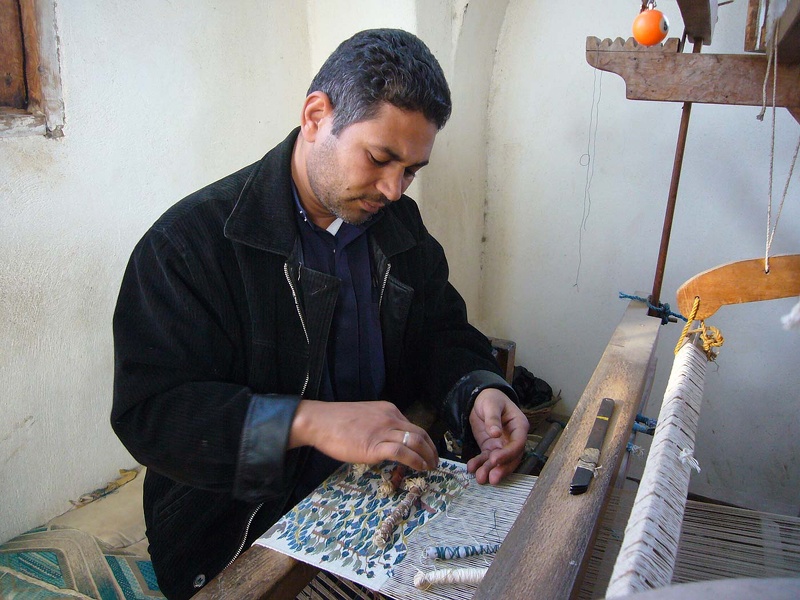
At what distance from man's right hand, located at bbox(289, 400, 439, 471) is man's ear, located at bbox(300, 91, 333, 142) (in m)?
0.63

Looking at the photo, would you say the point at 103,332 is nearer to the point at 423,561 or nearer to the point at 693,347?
the point at 423,561

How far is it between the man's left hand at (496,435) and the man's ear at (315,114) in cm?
77

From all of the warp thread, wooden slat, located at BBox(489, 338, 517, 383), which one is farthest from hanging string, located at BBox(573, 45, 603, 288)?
the warp thread

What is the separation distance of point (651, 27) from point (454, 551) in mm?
1372

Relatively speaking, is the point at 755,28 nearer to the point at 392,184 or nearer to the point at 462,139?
the point at 392,184

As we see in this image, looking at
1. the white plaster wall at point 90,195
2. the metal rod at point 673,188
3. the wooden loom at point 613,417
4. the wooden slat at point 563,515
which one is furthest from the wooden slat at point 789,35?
the white plaster wall at point 90,195

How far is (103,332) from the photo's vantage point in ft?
7.04

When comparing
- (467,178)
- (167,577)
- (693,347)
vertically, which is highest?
(467,178)

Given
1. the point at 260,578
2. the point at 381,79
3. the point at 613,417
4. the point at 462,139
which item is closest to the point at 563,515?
the point at 613,417

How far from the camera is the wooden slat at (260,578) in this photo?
87 centimetres

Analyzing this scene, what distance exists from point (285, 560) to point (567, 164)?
2.42 metres

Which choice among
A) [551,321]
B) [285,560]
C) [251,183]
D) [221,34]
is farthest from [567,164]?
[285,560]

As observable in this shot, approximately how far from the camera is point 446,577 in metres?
0.93

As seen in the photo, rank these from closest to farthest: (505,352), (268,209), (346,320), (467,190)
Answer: (268,209)
(346,320)
(505,352)
(467,190)
